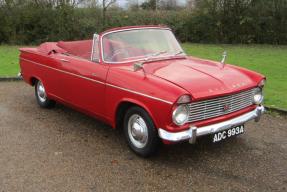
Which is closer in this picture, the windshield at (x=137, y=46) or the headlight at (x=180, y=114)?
the headlight at (x=180, y=114)

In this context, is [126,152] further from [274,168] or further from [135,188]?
[274,168]

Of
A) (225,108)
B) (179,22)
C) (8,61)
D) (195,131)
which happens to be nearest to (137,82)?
(195,131)

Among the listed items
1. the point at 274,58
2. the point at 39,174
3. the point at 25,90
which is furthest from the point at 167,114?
the point at 274,58

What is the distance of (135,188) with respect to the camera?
181 inches

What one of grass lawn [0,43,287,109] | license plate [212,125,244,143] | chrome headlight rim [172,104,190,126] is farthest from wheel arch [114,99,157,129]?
grass lawn [0,43,287,109]

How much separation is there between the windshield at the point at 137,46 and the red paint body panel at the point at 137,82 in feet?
0.61

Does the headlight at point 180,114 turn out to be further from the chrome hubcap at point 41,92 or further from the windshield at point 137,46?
the chrome hubcap at point 41,92

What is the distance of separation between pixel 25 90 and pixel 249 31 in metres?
12.3

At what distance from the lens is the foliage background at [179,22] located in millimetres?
18172

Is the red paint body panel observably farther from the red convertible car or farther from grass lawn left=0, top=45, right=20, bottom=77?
grass lawn left=0, top=45, right=20, bottom=77

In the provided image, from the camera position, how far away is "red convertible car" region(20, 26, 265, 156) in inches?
192

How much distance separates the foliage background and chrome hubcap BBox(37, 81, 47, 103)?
35.0 ft

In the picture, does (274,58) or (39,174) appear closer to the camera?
(39,174)

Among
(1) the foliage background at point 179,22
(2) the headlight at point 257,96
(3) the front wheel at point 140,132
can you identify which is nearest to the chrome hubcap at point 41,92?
(3) the front wheel at point 140,132
